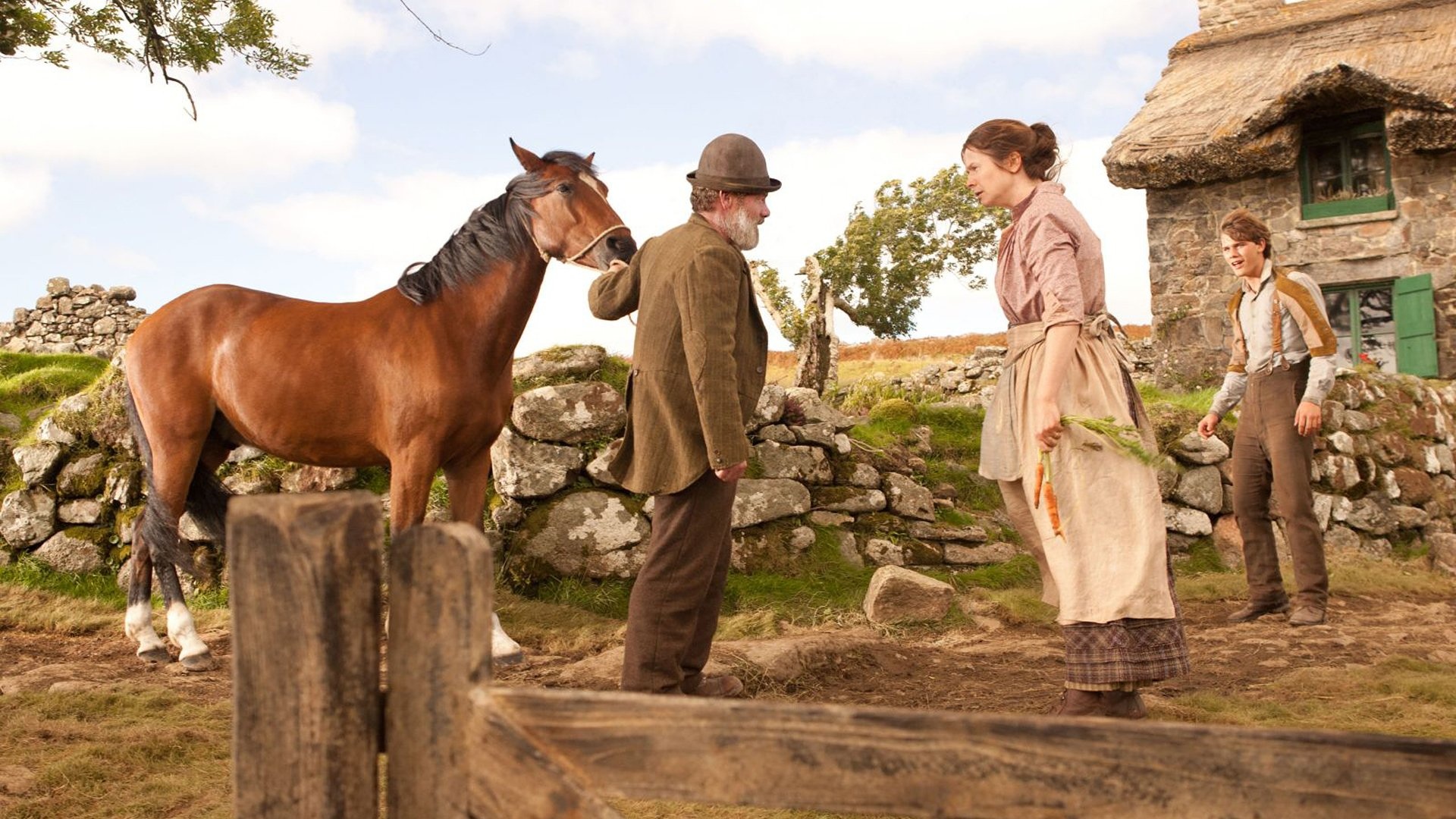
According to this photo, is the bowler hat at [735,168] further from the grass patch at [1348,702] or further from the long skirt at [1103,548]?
the grass patch at [1348,702]

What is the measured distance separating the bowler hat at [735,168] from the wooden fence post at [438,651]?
2.40 m

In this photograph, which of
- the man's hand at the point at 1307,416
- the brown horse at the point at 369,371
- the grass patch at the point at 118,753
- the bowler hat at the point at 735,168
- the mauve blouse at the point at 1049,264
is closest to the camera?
the grass patch at the point at 118,753

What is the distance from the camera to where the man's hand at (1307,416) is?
5688 mm

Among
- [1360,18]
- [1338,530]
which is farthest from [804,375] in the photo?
[1360,18]

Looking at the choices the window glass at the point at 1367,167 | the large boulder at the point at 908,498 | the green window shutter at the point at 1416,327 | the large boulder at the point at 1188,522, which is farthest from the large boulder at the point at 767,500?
the window glass at the point at 1367,167

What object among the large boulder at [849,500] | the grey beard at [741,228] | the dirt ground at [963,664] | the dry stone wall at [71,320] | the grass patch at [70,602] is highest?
the dry stone wall at [71,320]

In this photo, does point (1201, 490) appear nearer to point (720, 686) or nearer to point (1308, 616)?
point (1308, 616)

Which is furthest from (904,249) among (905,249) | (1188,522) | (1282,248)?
(1188,522)

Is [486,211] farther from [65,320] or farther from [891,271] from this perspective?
[891,271]

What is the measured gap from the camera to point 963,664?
5121 millimetres

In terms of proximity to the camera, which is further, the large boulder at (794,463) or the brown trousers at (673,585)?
the large boulder at (794,463)

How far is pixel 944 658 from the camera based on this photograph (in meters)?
5.23

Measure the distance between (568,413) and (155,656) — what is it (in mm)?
2461

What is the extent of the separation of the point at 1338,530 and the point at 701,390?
7335 millimetres
